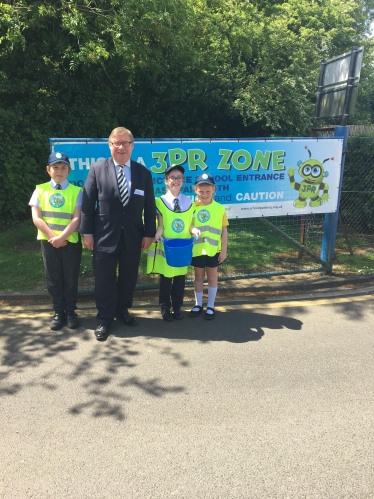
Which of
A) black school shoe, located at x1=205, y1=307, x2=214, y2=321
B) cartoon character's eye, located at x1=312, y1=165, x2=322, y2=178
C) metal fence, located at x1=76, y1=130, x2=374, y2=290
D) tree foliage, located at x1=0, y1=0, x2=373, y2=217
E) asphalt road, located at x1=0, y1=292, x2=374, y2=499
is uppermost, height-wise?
tree foliage, located at x1=0, y1=0, x2=373, y2=217

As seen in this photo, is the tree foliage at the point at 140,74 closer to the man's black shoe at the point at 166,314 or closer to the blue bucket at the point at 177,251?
the blue bucket at the point at 177,251

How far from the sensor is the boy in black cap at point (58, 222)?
13.2 ft

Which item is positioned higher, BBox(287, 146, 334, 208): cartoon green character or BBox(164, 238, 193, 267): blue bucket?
BBox(287, 146, 334, 208): cartoon green character

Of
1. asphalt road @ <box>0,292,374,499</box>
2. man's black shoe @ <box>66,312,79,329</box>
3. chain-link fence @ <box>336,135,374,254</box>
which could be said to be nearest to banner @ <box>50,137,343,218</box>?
man's black shoe @ <box>66,312,79,329</box>

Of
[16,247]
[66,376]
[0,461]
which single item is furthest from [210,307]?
[16,247]

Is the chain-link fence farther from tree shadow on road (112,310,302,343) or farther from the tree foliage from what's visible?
tree shadow on road (112,310,302,343)

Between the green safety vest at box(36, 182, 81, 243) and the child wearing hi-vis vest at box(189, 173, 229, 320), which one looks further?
the child wearing hi-vis vest at box(189, 173, 229, 320)

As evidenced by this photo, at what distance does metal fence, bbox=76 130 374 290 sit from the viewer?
600cm

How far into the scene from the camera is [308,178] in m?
5.69

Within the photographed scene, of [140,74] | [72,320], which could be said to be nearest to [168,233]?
[72,320]

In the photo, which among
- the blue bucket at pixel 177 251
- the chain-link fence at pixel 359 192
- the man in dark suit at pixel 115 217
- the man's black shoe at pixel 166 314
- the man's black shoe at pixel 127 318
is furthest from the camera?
the chain-link fence at pixel 359 192

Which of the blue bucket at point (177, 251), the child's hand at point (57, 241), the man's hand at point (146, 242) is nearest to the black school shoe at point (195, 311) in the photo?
the blue bucket at point (177, 251)

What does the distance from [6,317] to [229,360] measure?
263 centimetres

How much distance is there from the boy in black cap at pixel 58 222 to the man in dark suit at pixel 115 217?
0.20 m
